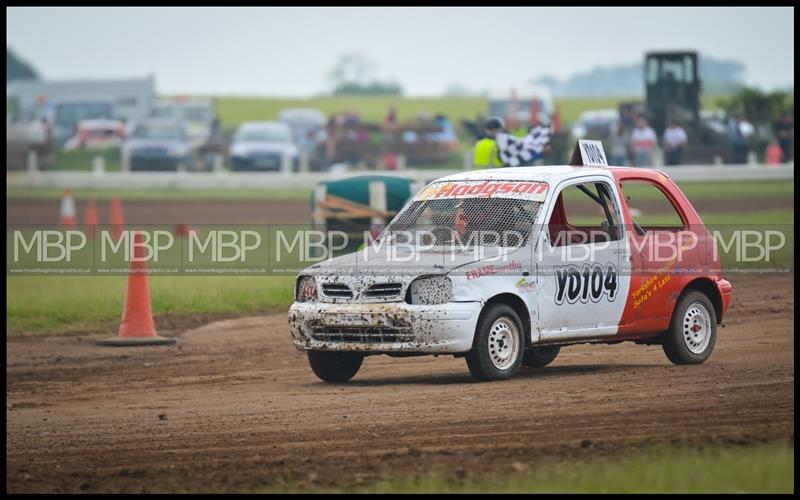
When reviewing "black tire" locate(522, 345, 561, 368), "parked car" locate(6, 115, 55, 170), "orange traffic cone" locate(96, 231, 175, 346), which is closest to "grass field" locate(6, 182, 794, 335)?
"orange traffic cone" locate(96, 231, 175, 346)

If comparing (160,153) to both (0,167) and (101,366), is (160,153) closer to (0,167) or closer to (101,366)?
(0,167)

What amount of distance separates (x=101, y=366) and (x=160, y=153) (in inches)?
1311

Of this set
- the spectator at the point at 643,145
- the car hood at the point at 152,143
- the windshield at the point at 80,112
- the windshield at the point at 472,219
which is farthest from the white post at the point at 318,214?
the windshield at the point at 80,112

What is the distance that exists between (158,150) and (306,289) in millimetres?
35813

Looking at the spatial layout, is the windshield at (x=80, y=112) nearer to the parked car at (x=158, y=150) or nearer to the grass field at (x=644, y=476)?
the parked car at (x=158, y=150)

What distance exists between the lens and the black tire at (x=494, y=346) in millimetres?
11133

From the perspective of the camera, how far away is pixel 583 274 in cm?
1178

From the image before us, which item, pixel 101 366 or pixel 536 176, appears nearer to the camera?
pixel 536 176

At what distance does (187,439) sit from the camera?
9.38 m

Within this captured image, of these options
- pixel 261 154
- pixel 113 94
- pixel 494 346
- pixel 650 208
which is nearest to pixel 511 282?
pixel 494 346

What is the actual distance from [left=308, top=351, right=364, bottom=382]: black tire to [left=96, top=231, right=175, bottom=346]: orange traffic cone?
11.8ft

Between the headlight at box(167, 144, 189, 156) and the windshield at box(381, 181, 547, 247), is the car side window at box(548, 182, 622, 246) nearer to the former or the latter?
the windshield at box(381, 181, 547, 247)

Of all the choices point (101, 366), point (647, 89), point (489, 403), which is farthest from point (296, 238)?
point (647, 89)

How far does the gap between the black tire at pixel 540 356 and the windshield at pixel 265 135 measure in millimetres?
35036
